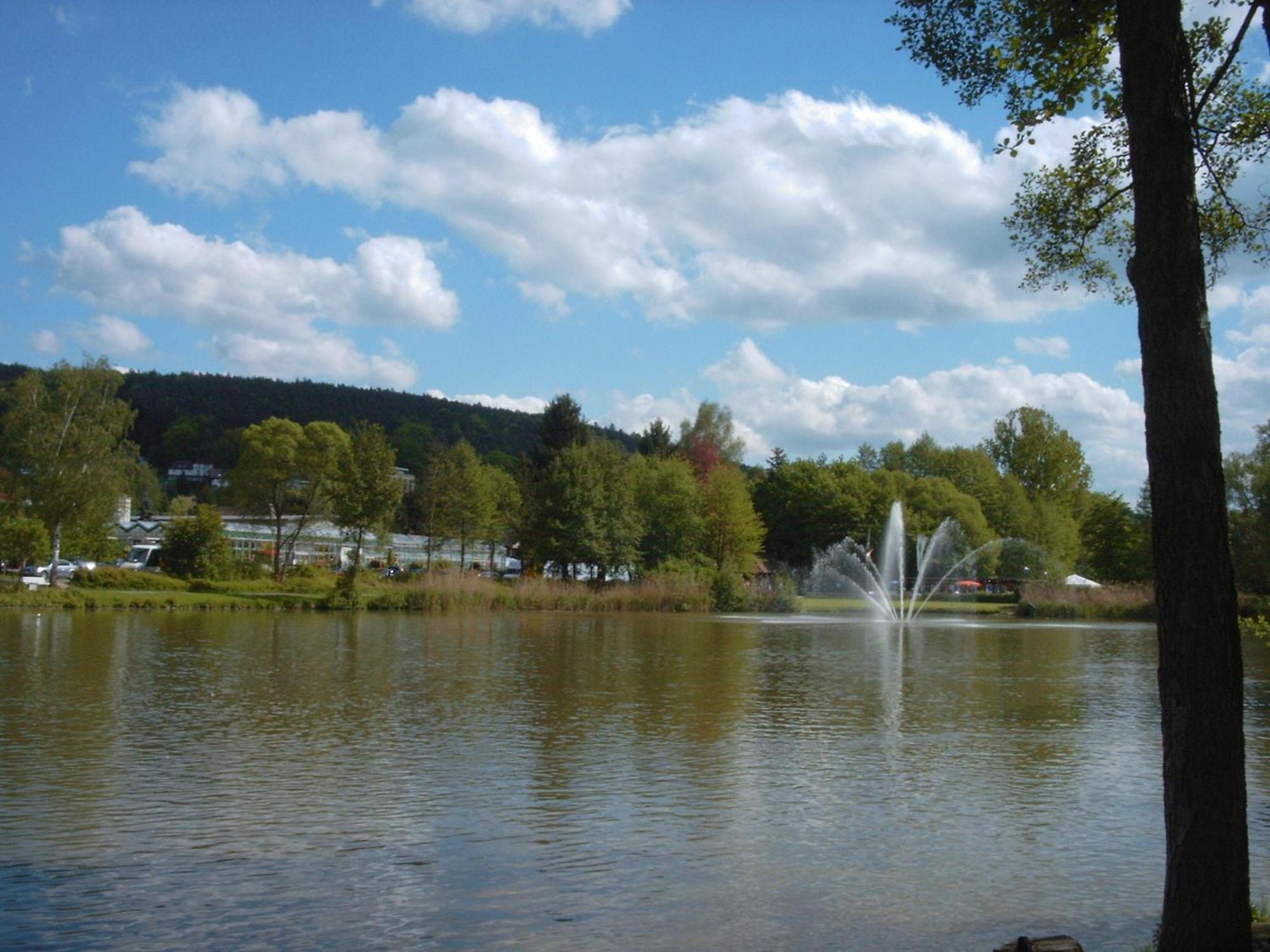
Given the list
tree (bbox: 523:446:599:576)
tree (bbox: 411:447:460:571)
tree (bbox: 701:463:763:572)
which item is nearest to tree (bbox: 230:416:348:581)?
tree (bbox: 411:447:460:571)

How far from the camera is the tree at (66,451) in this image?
164 feet

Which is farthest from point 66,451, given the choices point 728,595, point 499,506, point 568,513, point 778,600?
point 778,600

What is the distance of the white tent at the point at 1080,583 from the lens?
59406 mm

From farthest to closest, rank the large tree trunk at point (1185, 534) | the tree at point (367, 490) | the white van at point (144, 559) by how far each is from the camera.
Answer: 1. the white van at point (144, 559)
2. the tree at point (367, 490)
3. the large tree trunk at point (1185, 534)

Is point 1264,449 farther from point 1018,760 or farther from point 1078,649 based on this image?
point 1018,760

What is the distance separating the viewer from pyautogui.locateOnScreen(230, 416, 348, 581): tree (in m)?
61.0

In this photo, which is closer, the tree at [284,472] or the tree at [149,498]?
the tree at [284,472]

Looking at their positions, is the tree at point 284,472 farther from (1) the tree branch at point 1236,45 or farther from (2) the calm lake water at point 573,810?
(1) the tree branch at point 1236,45

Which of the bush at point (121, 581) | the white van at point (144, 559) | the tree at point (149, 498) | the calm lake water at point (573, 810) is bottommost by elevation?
the calm lake water at point (573, 810)

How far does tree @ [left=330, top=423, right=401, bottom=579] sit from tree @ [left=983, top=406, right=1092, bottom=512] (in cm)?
6241

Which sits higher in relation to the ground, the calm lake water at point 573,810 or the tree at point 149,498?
the tree at point 149,498

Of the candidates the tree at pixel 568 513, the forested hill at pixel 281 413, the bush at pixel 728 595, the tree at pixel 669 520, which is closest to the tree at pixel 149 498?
the forested hill at pixel 281 413

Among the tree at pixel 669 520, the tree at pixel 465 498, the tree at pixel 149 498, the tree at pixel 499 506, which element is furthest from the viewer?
the tree at pixel 149 498

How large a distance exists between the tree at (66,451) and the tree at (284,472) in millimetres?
8453
